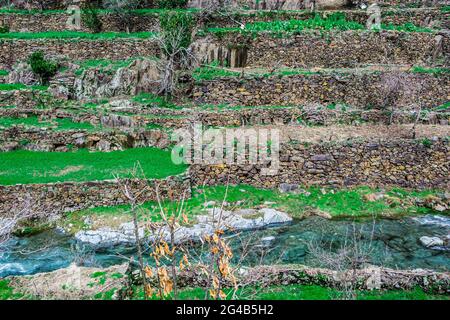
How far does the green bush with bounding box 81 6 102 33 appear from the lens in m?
28.9

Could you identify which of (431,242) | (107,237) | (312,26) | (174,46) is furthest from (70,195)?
(312,26)

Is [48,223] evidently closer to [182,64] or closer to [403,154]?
[182,64]

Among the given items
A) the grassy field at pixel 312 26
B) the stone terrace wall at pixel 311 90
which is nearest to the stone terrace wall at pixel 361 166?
the stone terrace wall at pixel 311 90

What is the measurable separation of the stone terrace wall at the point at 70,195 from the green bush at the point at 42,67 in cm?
1181

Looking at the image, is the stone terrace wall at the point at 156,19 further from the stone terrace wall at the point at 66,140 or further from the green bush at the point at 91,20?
the stone terrace wall at the point at 66,140

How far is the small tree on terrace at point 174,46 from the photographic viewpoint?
22.4 meters

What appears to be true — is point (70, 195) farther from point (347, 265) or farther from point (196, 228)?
point (347, 265)

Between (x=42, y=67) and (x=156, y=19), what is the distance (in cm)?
1034

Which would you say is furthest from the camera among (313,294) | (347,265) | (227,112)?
(227,112)

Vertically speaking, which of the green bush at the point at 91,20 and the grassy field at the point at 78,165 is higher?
the green bush at the point at 91,20

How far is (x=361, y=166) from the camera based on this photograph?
17.2 meters
